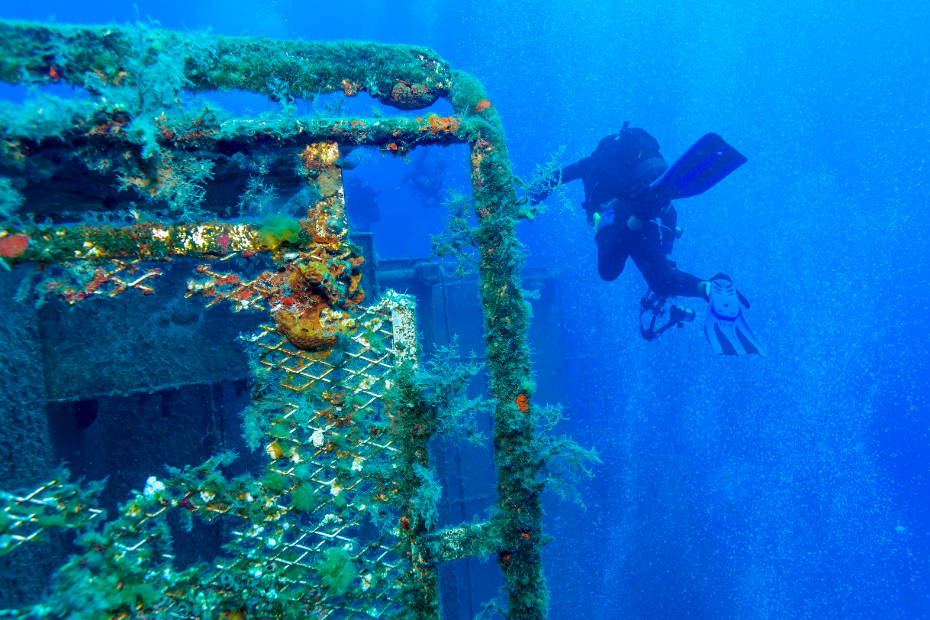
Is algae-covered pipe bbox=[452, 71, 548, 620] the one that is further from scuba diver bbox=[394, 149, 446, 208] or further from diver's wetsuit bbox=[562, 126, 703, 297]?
scuba diver bbox=[394, 149, 446, 208]

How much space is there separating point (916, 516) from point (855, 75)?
4159 cm

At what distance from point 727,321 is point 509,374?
617cm

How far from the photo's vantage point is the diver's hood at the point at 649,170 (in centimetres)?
593

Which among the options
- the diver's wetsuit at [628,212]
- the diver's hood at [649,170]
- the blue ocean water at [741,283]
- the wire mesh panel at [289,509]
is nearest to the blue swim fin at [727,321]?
the diver's wetsuit at [628,212]

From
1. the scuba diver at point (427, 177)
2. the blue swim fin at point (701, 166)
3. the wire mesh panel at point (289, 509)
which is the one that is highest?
the scuba diver at point (427, 177)

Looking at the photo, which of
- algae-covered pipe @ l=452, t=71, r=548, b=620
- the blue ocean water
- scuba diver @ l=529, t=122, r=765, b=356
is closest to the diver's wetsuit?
scuba diver @ l=529, t=122, r=765, b=356

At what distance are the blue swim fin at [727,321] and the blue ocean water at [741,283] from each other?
3.94 metres

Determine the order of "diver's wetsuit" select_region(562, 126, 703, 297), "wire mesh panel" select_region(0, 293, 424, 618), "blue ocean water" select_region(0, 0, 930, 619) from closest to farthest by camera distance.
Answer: "wire mesh panel" select_region(0, 293, 424, 618) → "diver's wetsuit" select_region(562, 126, 703, 297) → "blue ocean water" select_region(0, 0, 930, 619)

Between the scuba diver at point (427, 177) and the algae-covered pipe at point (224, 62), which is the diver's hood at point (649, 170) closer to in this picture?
the algae-covered pipe at point (224, 62)

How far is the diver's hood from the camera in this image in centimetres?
593

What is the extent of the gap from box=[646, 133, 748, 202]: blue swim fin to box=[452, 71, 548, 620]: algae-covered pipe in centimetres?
454

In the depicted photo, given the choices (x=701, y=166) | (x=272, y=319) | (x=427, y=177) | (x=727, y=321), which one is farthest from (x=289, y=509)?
(x=427, y=177)

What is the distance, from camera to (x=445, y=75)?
92.1 inches

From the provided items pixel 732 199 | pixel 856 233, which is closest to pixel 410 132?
pixel 732 199
